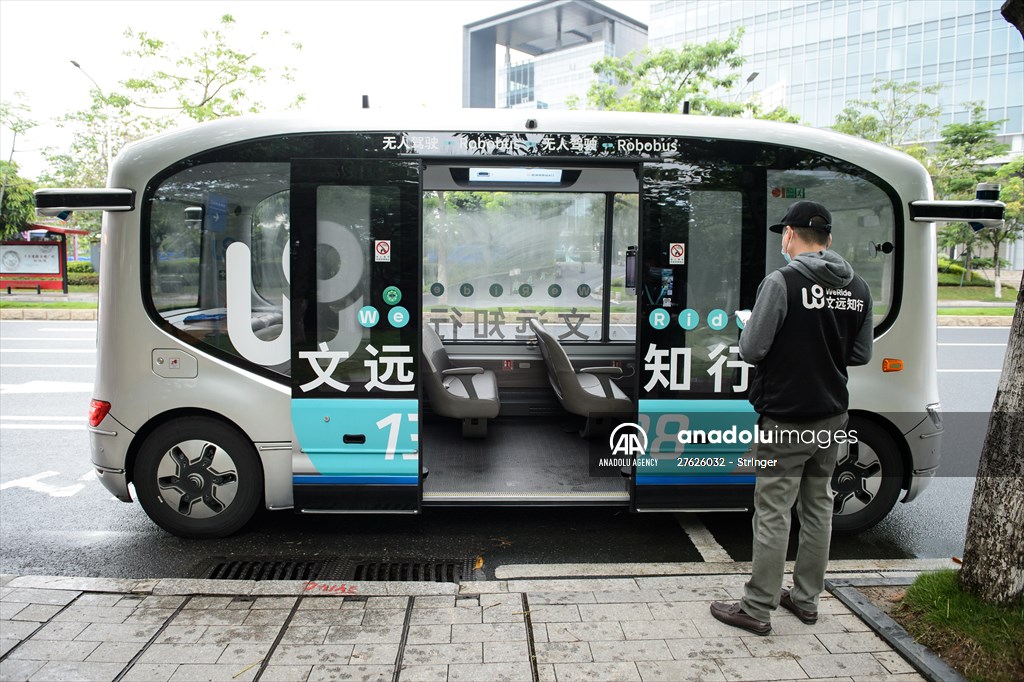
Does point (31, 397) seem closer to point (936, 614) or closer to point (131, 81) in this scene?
point (936, 614)

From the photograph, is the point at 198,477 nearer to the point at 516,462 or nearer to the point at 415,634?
the point at 415,634

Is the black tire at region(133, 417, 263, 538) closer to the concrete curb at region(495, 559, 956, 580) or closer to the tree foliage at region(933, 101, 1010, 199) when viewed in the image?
the concrete curb at region(495, 559, 956, 580)

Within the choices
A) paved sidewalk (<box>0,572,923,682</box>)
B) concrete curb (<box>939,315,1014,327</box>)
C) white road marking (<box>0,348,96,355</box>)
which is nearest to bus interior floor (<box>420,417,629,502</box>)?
paved sidewalk (<box>0,572,923,682</box>)

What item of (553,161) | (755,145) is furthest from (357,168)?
(755,145)

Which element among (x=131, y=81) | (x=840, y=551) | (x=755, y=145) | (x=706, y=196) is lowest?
(x=840, y=551)

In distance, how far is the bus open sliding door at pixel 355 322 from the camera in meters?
4.56

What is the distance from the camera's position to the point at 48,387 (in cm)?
1030

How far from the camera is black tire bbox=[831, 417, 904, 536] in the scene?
189 inches

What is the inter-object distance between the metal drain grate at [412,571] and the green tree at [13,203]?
28861mm

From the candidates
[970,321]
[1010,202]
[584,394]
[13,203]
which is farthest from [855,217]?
[13,203]

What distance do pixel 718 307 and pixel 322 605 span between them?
2865mm

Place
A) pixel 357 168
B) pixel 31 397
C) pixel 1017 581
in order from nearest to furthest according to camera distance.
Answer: pixel 1017 581 < pixel 357 168 < pixel 31 397

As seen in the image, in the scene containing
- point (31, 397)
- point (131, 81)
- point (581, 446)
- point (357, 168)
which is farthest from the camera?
point (131, 81)

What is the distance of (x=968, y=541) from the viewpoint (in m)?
3.52
